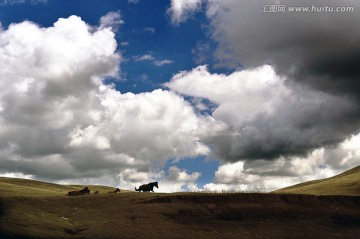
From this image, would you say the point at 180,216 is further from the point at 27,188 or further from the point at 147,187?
the point at 27,188

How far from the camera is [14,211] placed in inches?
1827

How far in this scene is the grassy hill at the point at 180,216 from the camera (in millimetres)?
43438

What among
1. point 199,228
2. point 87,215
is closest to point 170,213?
point 199,228

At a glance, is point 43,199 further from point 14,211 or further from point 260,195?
point 260,195

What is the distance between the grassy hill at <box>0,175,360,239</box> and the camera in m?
43.4

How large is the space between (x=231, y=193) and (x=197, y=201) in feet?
19.3

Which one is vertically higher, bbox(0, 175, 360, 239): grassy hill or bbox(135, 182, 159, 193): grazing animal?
bbox(135, 182, 159, 193): grazing animal

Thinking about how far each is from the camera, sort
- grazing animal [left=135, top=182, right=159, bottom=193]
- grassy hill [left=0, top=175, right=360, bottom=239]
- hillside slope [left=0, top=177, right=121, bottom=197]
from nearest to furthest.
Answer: grassy hill [left=0, top=175, right=360, bottom=239]
hillside slope [left=0, top=177, right=121, bottom=197]
grazing animal [left=135, top=182, right=159, bottom=193]

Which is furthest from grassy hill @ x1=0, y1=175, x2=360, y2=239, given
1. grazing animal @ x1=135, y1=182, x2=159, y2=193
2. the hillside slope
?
grazing animal @ x1=135, y1=182, x2=159, y2=193

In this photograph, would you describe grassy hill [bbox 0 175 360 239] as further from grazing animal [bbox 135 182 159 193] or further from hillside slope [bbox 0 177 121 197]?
grazing animal [bbox 135 182 159 193]

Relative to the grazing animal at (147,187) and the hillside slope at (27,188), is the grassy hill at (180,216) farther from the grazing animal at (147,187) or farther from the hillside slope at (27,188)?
the grazing animal at (147,187)

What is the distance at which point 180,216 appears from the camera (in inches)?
2034

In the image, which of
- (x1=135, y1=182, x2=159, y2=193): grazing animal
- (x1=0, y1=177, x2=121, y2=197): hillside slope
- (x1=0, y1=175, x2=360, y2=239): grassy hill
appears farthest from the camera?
(x1=135, y1=182, x2=159, y2=193): grazing animal

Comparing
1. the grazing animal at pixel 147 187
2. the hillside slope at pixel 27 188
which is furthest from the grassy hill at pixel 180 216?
the grazing animal at pixel 147 187
